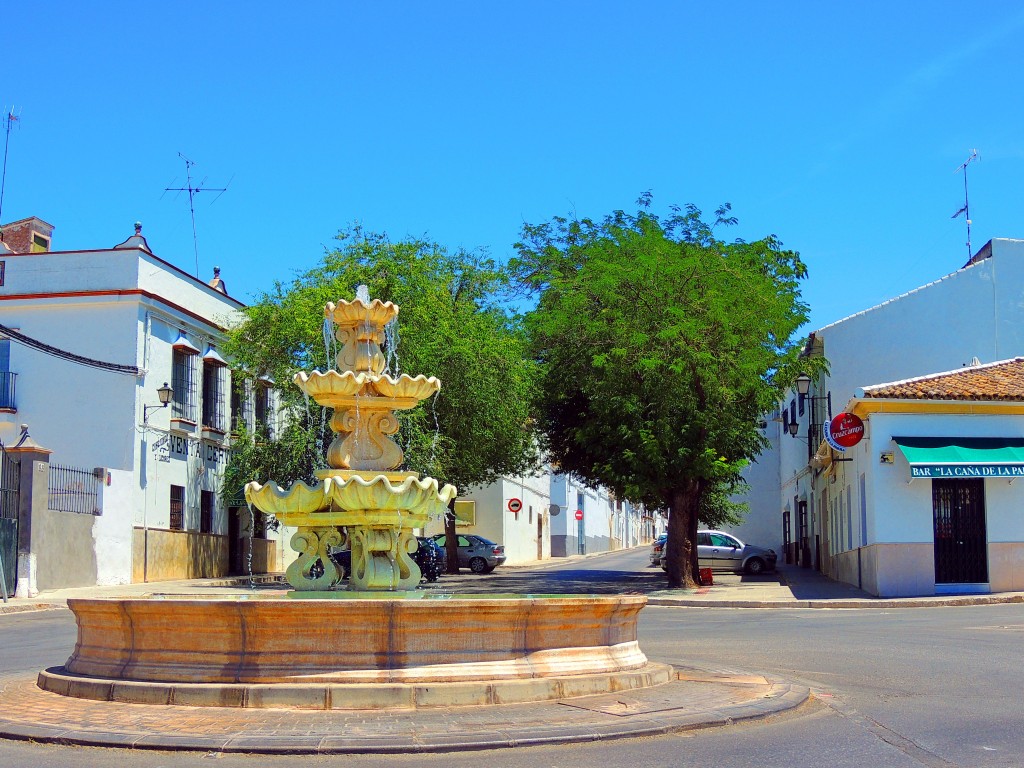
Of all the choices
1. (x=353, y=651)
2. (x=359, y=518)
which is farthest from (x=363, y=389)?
(x=353, y=651)

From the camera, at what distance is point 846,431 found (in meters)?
24.7

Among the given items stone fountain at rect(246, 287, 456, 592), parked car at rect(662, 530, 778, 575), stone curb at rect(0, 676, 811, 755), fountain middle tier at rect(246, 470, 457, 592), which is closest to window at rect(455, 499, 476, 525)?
parked car at rect(662, 530, 778, 575)

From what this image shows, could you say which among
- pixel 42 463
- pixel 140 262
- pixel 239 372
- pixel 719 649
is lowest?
pixel 719 649

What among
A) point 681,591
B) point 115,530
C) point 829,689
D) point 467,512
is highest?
point 467,512

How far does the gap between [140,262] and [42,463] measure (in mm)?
7052

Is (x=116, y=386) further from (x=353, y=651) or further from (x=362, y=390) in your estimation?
(x=353, y=651)

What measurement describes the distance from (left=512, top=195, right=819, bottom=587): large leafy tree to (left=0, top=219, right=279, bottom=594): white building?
9.88 m

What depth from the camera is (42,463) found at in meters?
25.1

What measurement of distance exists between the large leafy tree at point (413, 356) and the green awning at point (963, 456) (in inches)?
412

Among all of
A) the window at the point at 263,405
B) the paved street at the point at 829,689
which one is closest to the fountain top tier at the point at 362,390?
the paved street at the point at 829,689

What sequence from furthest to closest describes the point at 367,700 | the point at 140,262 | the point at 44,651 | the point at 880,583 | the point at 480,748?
the point at 140,262 < the point at 880,583 < the point at 44,651 < the point at 367,700 < the point at 480,748

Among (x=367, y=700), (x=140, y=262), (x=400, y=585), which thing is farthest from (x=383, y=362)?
(x=140, y=262)

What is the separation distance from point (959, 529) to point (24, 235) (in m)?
27.2

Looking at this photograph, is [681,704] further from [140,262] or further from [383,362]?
[140,262]
